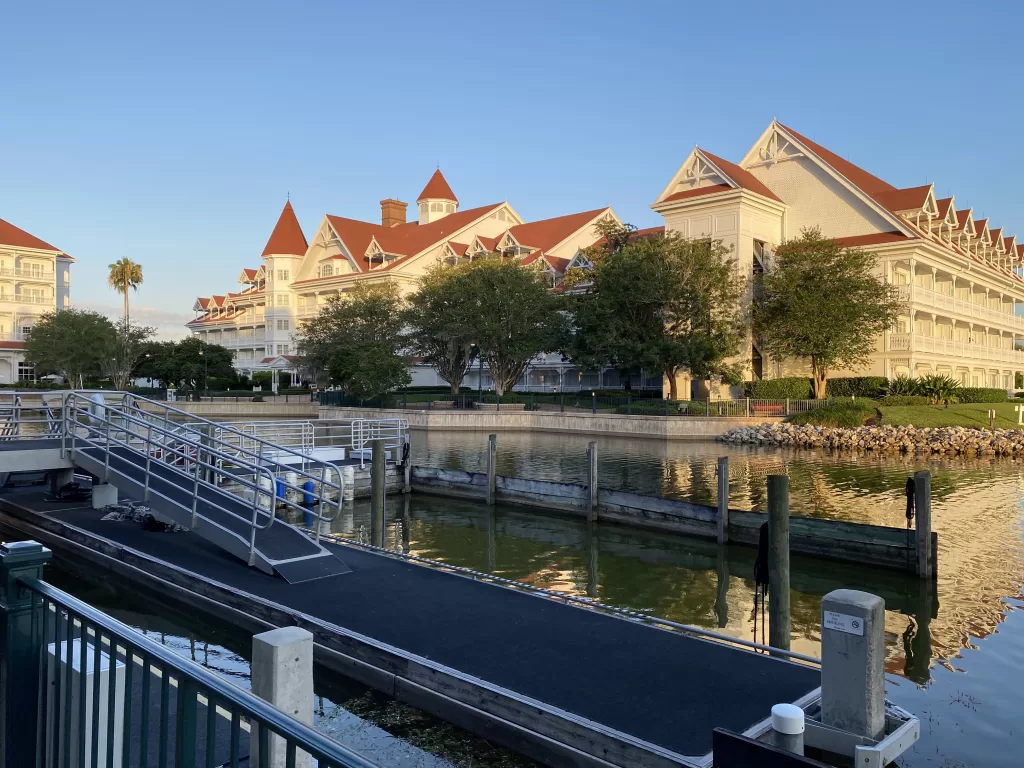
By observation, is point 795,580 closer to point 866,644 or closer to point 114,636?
point 866,644

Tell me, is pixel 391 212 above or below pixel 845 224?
above

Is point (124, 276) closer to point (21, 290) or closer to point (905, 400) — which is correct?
point (21, 290)

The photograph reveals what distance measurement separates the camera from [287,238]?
89750 mm

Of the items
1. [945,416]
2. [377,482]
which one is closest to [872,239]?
[945,416]

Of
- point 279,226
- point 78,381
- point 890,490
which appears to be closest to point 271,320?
point 279,226

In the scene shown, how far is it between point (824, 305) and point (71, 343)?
2476 inches

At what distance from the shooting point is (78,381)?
75.2 meters

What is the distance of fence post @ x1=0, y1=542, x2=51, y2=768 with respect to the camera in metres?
4.06

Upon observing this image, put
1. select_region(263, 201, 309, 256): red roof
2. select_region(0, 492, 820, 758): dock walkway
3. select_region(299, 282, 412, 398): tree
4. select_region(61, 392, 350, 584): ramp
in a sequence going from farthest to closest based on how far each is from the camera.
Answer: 1. select_region(263, 201, 309, 256): red roof
2. select_region(299, 282, 412, 398): tree
3. select_region(61, 392, 350, 584): ramp
4. select_region(0, 492, 820, 758): dock walkway

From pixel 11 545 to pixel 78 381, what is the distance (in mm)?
81146

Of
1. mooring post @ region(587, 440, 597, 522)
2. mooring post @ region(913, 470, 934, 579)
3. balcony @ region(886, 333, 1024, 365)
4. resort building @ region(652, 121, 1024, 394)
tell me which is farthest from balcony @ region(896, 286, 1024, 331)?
mooring post @ region(913, 470, 934, 579)

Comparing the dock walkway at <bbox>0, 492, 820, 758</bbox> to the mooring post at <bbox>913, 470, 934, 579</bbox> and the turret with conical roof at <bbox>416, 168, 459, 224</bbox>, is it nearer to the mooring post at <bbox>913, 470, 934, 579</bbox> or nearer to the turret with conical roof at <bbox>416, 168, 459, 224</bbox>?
the mooring post at <bbox>913, 470, 934, 579</bbox>

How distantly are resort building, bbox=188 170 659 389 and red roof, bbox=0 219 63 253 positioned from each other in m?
19.1

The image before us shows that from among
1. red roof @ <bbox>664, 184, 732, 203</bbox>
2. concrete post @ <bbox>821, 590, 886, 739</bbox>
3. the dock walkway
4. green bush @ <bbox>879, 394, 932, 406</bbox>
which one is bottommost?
the dock walkway
